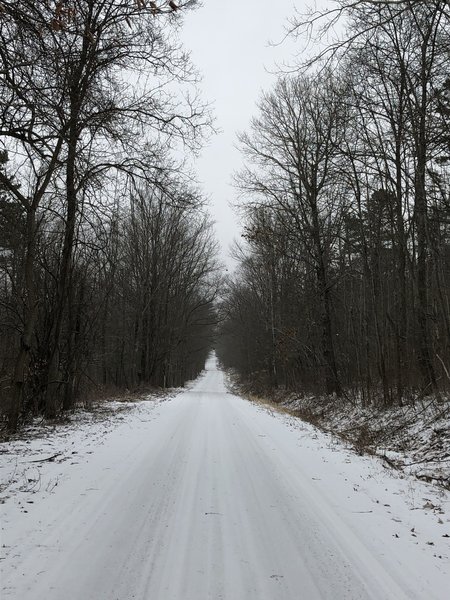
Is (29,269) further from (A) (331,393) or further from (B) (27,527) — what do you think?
(A) (331,393)

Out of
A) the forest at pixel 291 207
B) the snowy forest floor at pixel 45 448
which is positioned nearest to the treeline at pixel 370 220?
the forest at pixel 291 207

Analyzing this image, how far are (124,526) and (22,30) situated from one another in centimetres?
526

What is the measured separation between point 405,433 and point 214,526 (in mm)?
6474

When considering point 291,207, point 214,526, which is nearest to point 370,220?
point 291,207

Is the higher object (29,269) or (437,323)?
(29,269)

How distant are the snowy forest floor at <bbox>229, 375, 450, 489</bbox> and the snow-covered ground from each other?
62 centimetres

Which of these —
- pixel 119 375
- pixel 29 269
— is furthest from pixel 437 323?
pixel 119 375

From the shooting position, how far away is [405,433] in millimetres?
9258

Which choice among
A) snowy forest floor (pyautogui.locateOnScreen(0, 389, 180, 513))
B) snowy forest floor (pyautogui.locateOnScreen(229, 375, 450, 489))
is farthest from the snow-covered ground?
snowy forest floor (pyautogui.locateOnScreen(229, 375, 450, 489))

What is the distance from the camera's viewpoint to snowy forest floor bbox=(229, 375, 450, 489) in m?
7.02

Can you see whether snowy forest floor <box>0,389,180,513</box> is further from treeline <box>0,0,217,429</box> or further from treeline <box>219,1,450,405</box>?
treeline <box>219,1,450,405</box>

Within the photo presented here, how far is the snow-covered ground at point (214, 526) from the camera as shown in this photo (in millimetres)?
3076

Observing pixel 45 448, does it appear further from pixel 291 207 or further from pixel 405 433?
pixel 291 207

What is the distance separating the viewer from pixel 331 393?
56.7 ft
